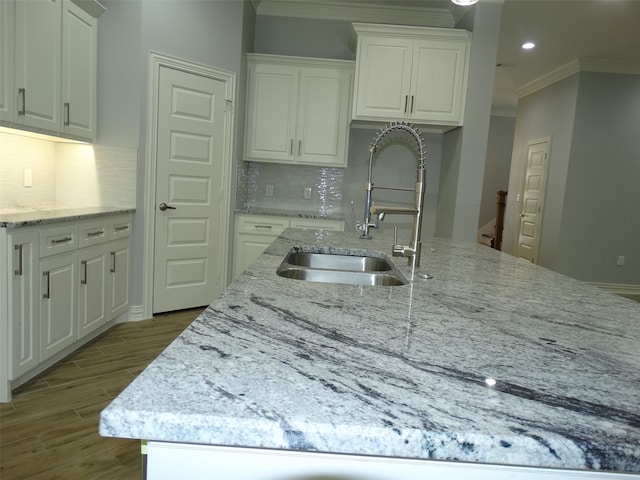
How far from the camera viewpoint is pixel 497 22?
3.78m

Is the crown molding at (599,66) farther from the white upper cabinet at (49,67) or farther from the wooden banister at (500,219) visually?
the white upper cabinet at (49,67)

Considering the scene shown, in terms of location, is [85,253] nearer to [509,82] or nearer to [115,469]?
[115,469]

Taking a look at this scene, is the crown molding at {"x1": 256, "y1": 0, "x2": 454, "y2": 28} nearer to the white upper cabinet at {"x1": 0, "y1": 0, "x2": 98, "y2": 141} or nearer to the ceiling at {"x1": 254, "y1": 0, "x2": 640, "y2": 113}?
the ceiling at {"x1": 254, "y1": 0, "x2": 640, "y2": 113}

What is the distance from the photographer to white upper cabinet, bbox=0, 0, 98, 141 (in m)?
2.37

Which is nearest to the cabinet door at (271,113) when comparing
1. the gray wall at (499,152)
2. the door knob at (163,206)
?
the door knob at (163,206)

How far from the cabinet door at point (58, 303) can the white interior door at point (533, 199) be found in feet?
18.2

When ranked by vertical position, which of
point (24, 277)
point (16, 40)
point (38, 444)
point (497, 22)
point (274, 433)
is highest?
point (497, 22)

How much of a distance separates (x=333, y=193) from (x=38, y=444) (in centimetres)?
337

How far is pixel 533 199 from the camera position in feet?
20.7

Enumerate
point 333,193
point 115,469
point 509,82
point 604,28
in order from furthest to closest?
point 509,82 → point 333,193 → point 604,28 → point 115,469

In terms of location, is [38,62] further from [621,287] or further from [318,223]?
[621,287]

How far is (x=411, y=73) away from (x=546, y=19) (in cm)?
155

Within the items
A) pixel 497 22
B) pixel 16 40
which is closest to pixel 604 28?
pixel 497 22

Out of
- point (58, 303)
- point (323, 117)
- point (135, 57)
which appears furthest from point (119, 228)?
point (323, 117)
